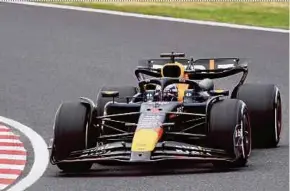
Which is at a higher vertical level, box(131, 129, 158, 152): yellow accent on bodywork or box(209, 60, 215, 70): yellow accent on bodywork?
box(209, 60, 215, 70): yellow accent on bodywork

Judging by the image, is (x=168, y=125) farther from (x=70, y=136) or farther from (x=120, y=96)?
(x=120, y=96)

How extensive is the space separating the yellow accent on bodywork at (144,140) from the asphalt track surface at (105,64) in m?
0.27

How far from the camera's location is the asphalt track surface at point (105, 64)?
11.4 meters

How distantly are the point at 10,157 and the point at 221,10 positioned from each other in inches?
563

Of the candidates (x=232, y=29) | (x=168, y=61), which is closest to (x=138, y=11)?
(x=232, y=29)

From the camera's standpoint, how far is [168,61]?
14.2 m

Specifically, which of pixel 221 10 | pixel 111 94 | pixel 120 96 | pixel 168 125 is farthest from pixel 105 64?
pixel 168 125

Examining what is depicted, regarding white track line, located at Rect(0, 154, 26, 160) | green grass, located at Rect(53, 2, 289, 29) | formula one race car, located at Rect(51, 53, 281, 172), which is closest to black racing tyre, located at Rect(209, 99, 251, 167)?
formula one race car, located at Rect(51, 53, 281, 172)

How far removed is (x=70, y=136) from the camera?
1209 cm

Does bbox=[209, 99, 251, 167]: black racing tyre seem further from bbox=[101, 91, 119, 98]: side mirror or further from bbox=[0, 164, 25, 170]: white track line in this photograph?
bbox=[0, 164, 25, 170]: white track line

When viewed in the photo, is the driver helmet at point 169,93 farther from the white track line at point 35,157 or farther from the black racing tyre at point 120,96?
the white track line at point 35,157

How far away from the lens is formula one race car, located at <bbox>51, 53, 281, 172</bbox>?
1173 centimetres

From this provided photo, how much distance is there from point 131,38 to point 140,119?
11.5 metres

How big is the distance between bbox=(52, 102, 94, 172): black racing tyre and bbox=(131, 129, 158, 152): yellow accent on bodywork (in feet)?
2.13
